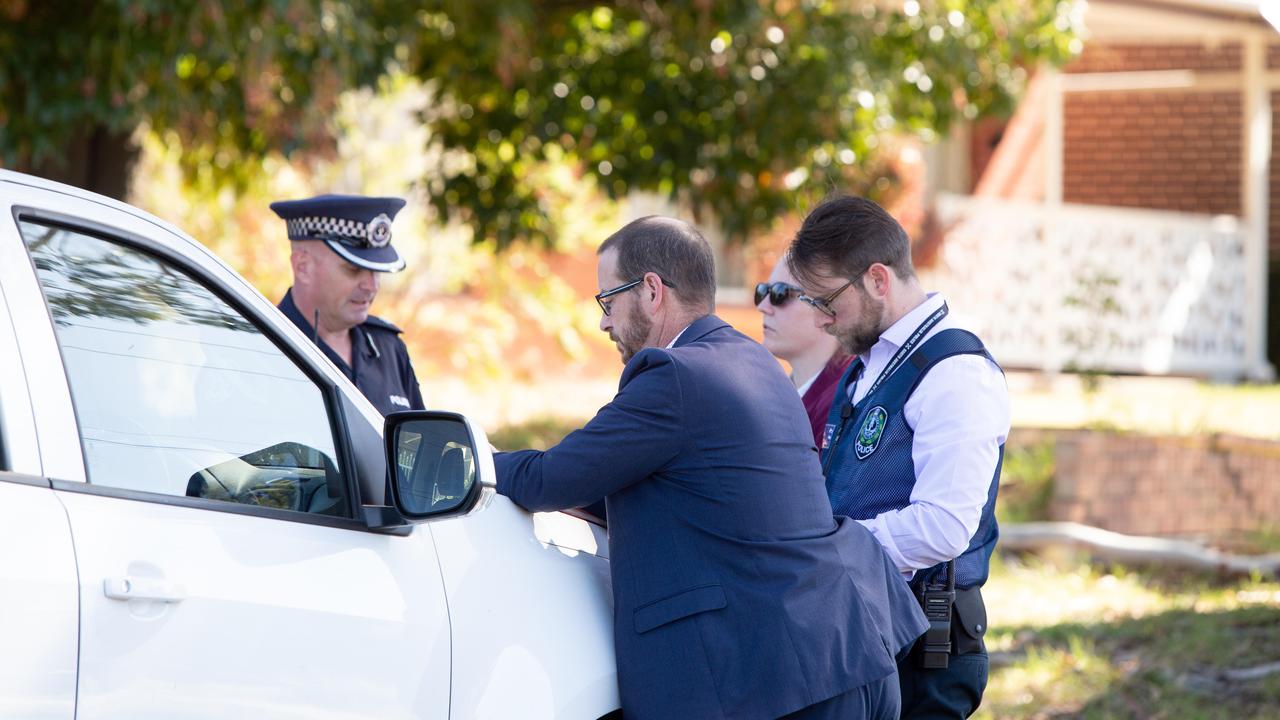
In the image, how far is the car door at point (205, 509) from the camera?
2227 millimetres

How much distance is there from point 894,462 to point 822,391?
41.5 inches

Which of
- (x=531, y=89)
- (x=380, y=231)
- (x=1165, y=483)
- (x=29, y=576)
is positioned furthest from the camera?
(x=1165, y=483)

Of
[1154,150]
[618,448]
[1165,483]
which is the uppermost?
[1154,150]

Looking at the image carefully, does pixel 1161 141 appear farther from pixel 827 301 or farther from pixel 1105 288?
pixel 827 301

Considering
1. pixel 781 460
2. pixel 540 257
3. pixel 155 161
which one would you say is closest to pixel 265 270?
pixel 155 161

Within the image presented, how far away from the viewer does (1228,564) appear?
27.8ft

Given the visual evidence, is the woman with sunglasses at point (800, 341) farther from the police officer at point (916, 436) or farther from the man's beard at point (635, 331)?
the man's beard at point (635, 331)

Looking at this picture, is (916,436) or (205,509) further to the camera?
(916,436)

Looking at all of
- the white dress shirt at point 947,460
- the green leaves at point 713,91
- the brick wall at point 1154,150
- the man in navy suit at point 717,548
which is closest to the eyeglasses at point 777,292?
the white dress shirt at point 947,460

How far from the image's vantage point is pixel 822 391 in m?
4.38

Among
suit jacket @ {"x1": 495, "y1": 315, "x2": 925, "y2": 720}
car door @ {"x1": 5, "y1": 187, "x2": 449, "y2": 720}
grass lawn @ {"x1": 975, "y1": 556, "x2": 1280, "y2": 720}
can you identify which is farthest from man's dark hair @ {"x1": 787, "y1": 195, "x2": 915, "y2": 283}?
grass lawn @ {"x1": 975, "y1": 556, "x2": 1280, "y2": 720}

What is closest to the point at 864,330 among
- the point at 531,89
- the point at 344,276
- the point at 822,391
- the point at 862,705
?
the point at 862,705

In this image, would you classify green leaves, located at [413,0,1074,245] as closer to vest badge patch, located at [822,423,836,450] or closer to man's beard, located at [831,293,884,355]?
vest badge patch, located at [822,423,836,450]

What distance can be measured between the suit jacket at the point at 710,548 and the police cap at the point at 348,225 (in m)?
1.70
